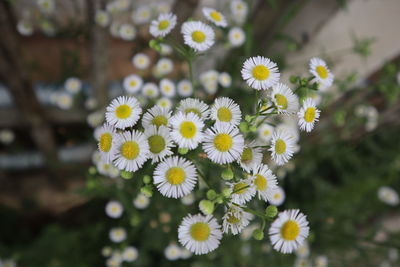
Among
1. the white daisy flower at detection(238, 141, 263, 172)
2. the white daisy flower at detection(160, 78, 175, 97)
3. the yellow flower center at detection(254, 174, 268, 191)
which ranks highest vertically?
the white daisy flower at detection(160, 78, 175, 97)

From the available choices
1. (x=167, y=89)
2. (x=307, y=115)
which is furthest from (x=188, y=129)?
(x=167, y=89)

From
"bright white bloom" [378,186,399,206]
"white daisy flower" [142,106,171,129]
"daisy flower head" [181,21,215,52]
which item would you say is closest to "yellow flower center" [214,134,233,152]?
"white daisy flower" [142,106,171,129]

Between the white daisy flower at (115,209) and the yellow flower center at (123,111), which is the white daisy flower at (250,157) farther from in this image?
the white daisy flower at (115,209)

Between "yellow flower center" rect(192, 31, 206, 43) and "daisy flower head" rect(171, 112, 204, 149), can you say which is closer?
"daisy flower head" rect(171, 112, 204, 149)

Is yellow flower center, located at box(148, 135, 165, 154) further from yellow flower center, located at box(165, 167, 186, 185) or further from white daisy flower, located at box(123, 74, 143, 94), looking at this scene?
white daisy flower, located at box(123, 74, 143, 94)

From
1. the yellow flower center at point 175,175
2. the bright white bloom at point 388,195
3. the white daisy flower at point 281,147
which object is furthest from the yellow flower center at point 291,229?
the bright white bloom at point 388,195

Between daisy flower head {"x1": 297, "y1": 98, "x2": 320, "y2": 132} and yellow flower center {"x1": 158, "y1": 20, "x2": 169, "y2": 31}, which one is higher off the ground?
yellow flower center {"x1": 158, "y1": 20, "x2": 169, "y2": 31}

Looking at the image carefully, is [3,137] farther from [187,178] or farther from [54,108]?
[187,178]
